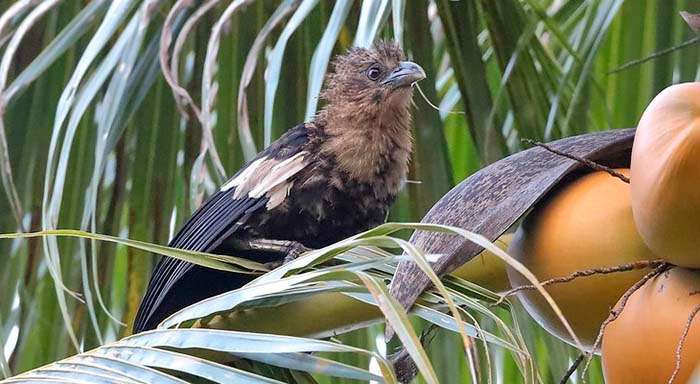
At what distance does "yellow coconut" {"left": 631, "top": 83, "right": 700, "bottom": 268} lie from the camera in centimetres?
74

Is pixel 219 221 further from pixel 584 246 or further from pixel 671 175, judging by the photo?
pixel 671 175

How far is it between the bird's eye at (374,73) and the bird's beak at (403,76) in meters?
0.05

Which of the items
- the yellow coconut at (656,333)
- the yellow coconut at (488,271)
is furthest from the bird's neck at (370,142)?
the yellow coconut at (656,333)

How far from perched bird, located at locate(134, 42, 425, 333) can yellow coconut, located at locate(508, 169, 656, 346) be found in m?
0.70

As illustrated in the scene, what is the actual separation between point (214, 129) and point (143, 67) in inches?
5.6

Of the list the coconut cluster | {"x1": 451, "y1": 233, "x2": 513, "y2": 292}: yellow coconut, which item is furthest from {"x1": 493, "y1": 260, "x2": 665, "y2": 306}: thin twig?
{"x1": 451, "y1": 233, "x2": 513, "y2": 292}: yellow coconut

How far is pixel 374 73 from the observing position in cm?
213

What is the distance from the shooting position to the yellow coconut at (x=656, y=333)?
2.43 feet

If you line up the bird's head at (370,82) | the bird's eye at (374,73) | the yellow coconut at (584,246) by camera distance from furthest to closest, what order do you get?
1. the bird's eye at (374,73)
2. the bird's head at (370,82)
3. the yellow coconut at (584,246)

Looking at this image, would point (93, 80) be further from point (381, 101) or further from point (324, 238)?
point (381, 101)

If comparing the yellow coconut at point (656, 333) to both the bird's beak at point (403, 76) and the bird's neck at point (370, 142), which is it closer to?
the bird's beak at point (403, 76)

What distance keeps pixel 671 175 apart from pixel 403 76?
1.20 m

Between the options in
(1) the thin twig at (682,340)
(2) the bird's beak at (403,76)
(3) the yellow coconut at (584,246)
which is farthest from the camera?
(2) the bird's beak at (403,76)

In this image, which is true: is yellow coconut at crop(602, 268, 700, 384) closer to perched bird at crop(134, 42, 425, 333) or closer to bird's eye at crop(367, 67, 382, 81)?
perched bird at crop(134, 42, 425, 333)
